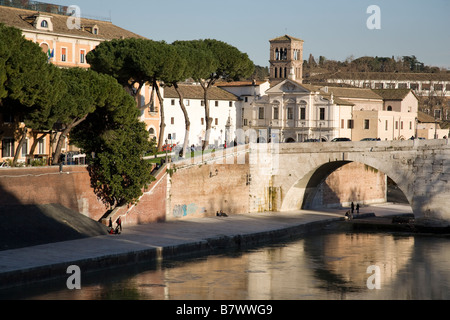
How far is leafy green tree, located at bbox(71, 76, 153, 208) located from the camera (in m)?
39.0

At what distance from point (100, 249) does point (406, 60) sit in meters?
144

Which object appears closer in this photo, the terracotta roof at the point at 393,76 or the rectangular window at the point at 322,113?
the rectangular window at the point at 322,113

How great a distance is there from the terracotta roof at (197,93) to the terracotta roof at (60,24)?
722 cm

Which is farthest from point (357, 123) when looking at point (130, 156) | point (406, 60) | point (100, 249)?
point (406, 60)

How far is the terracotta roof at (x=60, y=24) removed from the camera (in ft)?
161

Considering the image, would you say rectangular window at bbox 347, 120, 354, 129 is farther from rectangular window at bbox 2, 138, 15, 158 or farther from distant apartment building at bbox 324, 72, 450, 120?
distant apartment building at bbox 324, 72, 450, 120

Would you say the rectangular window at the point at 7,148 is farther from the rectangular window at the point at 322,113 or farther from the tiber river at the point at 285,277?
the rectangular window at the point at 322,113

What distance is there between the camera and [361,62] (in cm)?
15875

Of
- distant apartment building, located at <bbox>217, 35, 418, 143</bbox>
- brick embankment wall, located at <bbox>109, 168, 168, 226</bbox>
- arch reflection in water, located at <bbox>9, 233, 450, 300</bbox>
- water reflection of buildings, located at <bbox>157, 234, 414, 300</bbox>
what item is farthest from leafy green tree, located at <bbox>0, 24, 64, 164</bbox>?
distant apartment building, located at <bbox>217, 35, 418, 143</bbox>

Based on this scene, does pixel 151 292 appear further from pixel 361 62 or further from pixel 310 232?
pixel 361 62

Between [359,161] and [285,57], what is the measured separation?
43421mm

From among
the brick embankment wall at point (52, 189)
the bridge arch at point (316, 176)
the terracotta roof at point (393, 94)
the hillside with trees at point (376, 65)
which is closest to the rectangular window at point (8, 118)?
the brick embankment wall at point (52, 189)

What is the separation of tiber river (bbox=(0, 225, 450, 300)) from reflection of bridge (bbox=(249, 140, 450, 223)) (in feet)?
14.0

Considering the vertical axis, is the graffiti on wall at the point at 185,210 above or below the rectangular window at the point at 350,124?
below
